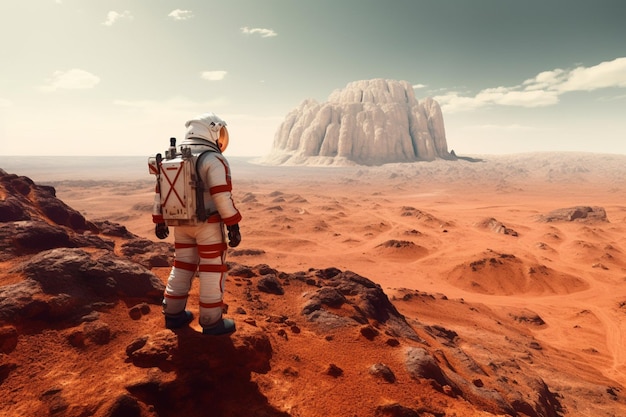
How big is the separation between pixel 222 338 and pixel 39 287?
264 centimetres

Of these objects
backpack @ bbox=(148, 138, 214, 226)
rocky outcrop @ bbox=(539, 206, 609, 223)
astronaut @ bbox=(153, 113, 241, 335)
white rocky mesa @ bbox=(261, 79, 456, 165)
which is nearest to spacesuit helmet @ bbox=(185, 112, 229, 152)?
astronaut @ bbox=(153, 113, 241, 335)

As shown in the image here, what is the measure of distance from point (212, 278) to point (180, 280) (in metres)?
0.54

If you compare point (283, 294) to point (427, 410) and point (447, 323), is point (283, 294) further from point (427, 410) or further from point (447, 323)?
point (447, 323)

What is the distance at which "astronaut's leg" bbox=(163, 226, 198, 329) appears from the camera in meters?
4.38

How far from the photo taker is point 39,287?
4387 millimetres

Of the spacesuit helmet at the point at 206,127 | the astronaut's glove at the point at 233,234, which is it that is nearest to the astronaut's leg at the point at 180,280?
the astronaut's glove at the point at 233,234

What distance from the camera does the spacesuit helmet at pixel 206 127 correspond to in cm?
463

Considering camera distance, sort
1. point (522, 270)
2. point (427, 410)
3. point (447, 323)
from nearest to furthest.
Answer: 1. point (427, 410)
2. point (447, 323)
3. point (522, 270)

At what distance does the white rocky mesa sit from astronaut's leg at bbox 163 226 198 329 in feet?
289

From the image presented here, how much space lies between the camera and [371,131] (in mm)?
93250

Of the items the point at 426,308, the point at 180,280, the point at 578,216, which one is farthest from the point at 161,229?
the point at 578,216

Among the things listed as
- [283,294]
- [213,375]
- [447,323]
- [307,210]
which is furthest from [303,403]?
[307,210]

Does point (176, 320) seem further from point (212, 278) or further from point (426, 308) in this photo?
point (426, 308)

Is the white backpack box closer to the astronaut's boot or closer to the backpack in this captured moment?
the backpack
